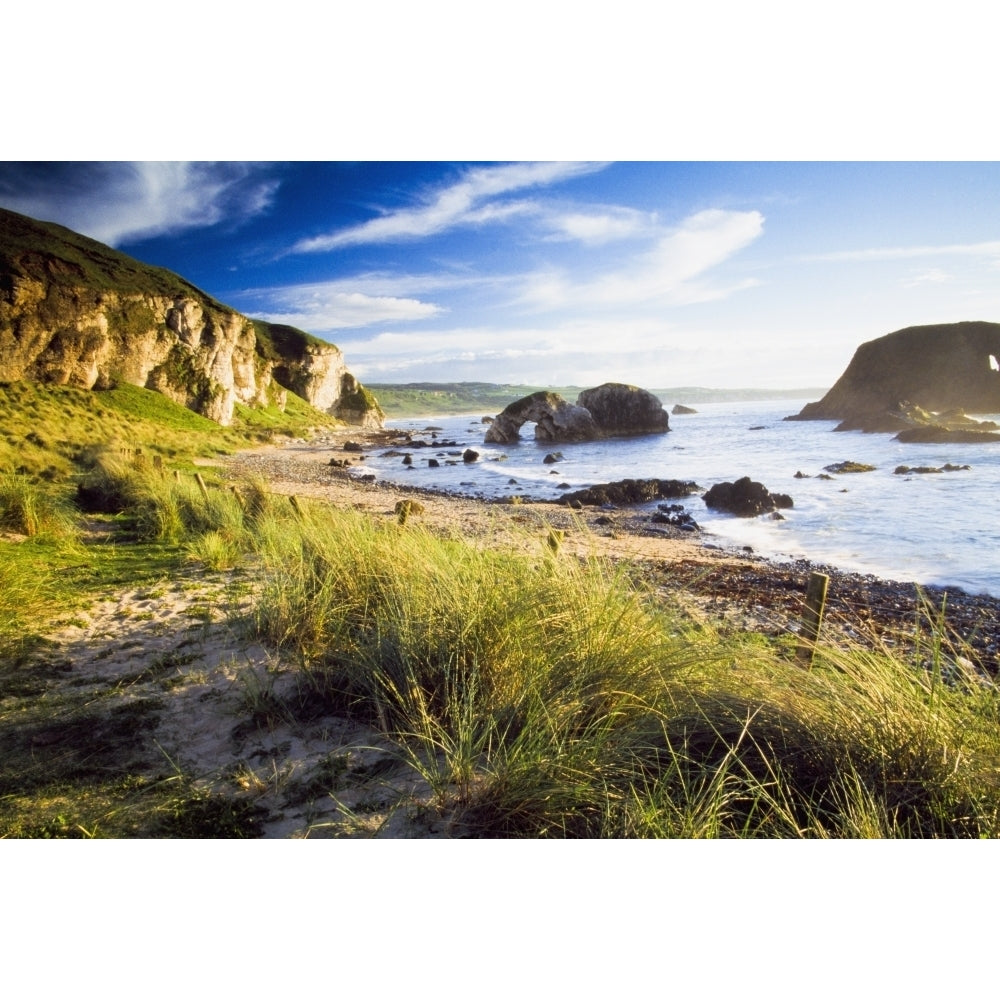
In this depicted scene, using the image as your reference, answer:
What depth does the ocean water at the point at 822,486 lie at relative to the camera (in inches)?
383

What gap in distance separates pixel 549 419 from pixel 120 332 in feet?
110

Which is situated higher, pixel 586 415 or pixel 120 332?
pixel 120 332

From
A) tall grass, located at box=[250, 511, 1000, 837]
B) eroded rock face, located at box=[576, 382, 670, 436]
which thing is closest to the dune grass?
tall grass, located at box=[250, 511, 1000, 837]

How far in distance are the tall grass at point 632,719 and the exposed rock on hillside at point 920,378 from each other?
16216 millimetres

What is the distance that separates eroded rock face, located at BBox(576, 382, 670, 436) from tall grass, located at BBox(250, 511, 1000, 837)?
152 ft

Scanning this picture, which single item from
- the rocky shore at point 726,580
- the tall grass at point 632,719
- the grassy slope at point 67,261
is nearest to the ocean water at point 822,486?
the rocky shore at point 726,580

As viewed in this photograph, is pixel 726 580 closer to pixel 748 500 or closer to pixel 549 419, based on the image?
pixel 748 500

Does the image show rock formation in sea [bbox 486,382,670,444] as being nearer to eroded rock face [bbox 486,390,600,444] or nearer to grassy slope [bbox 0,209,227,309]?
eroded rock face [bbox 486,390,600,444]

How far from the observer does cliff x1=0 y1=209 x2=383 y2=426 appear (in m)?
22.5

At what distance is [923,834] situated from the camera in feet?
6.24

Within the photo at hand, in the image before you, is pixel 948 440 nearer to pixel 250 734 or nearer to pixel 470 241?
pixel 470 241

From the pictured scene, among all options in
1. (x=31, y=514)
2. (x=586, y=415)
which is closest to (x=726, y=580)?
(x=31, y=514)

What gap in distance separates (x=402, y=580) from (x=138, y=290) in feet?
150

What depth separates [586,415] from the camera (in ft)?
154
